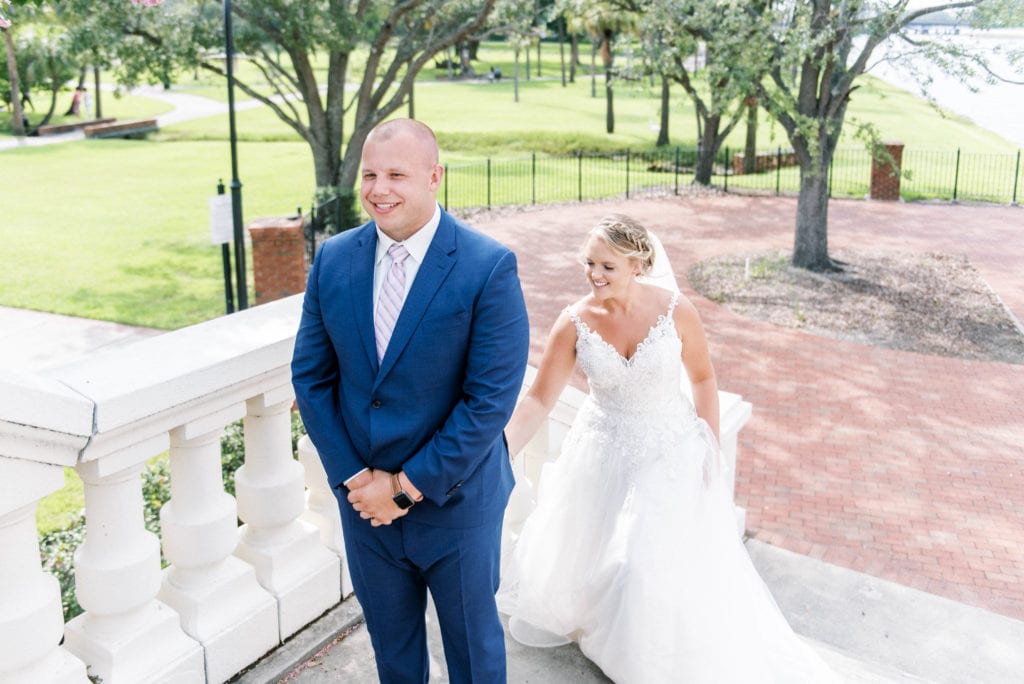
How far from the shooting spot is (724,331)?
552 inches

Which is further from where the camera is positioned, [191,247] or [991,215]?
[991,215]

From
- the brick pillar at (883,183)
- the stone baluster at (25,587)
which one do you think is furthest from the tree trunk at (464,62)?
the stone baluster at (25,587)

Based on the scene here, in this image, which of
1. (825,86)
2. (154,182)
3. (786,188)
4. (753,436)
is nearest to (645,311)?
(753,436)

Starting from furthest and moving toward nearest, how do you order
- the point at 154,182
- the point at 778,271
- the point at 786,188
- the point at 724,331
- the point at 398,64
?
the point at 154,182
the point at 786,188
the point at 398,64
the point at 778,271
the point at 724,331

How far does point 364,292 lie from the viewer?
9.46ft

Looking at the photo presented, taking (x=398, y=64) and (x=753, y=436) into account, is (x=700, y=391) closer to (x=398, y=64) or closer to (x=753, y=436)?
(x=753, y=436)

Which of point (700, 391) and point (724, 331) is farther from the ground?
point (700, 391)

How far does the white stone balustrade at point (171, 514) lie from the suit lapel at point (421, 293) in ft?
1.91

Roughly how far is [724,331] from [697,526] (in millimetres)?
10347

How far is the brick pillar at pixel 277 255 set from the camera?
14.5 metres

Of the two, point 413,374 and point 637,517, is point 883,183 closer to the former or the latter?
point 637,517

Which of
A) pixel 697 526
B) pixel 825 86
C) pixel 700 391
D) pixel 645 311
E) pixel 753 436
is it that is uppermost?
pixel 825 86

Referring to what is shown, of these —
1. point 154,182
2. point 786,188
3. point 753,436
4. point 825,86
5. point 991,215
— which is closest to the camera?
point 753,436

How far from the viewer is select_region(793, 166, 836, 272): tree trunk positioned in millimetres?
16797
